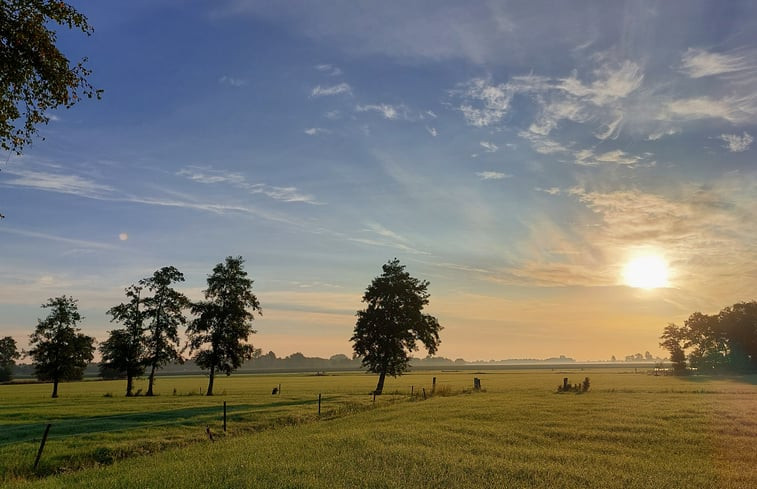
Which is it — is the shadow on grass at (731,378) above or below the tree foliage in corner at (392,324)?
below

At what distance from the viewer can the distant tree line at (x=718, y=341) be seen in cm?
12750

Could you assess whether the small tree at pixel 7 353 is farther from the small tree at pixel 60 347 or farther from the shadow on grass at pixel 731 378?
the shadow on grass at pixel 731 378

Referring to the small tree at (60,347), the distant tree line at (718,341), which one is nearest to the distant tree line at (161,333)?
the small tree at (60,347)

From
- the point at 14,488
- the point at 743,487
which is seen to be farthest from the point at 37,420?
the point at 743,487

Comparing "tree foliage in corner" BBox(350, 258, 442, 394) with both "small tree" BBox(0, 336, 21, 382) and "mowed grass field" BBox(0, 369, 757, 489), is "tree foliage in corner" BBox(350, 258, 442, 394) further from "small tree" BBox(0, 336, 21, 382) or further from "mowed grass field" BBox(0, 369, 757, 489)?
"small tree" BBox(0, 336, 21, 382)

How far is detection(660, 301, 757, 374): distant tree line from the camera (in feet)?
418

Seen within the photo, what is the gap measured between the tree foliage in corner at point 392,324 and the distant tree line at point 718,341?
317ft

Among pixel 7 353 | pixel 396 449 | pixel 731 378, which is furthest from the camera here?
pixel 7 353

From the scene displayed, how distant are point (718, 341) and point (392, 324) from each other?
119709mm

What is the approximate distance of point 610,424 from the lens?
3008 cm

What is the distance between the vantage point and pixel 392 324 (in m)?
64.9

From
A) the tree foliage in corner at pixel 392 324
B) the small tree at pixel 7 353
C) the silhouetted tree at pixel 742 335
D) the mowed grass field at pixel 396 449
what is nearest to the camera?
the mowed grass field at pixel 396 449

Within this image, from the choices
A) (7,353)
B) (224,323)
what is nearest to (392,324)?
(224,323)

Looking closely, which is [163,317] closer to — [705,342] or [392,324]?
[392,324]
